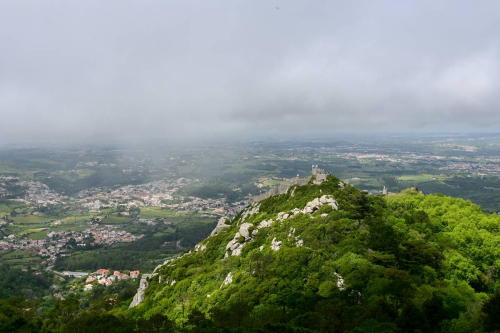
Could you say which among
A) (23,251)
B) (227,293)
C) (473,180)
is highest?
(227,293)

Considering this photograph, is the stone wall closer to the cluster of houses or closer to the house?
the cluster of houses

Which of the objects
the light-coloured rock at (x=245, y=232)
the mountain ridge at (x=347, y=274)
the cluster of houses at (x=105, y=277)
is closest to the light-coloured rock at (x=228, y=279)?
the mountain ridge at (x=347, y=274)

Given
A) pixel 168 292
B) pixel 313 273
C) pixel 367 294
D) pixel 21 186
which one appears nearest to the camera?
pixel 367 294

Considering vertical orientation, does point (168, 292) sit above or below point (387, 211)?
below

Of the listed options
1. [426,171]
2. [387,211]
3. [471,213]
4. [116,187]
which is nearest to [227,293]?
[387,211]

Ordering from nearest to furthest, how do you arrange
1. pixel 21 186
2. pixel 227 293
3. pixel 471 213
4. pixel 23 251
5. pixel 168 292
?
1. pixel 227 293
2. pixel 168 292
3. pixel 471 213
4. pixel 23 251
5. pixel 21 186

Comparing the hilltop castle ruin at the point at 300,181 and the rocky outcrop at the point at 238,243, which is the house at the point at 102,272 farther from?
the rocky outcrop at the point at 238,243

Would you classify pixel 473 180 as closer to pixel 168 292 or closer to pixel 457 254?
pixel 457 254
